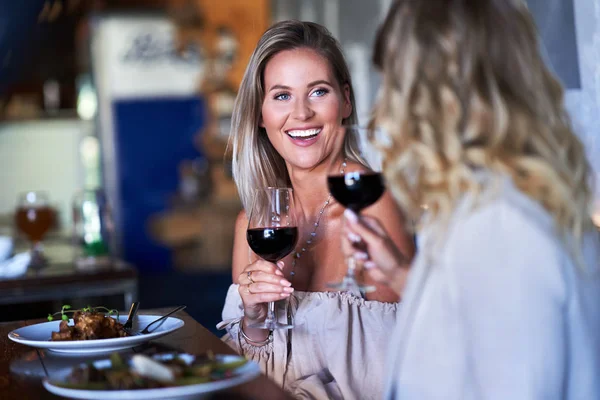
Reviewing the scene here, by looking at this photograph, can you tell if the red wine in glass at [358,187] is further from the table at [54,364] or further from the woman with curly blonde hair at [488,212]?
the table at [54,364]

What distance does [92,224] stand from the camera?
3.19 metres

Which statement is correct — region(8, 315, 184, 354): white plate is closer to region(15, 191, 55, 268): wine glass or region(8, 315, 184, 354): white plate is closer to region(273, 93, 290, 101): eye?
region(273, 93, 290, 101): eye

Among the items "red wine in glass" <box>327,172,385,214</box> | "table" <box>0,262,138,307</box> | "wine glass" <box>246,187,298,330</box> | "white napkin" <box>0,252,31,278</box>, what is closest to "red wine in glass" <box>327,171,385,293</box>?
"red wine in glass" <box>327,172,385,214</box>

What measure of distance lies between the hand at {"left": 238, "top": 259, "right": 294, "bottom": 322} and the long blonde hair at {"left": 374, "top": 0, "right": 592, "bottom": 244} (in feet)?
1.91

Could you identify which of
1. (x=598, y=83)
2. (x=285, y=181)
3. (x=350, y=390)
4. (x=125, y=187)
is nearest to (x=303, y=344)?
(x=350, y=390)

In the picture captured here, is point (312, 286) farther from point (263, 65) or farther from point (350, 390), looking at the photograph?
point (263, 65)

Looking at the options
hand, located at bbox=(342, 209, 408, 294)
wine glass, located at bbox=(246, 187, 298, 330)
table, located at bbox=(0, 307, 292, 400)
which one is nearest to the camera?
table, located at bbox=(0, 307, 292, 400)

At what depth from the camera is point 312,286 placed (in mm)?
2133

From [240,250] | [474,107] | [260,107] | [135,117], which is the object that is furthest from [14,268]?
[135,117]

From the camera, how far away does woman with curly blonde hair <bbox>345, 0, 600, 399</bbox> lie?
1.13 meters

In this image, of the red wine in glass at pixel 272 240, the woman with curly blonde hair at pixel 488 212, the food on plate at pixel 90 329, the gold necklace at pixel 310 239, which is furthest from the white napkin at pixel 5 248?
the woman with curly blonde hair at pixel 488 212

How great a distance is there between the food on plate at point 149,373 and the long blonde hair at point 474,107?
435 millimetres

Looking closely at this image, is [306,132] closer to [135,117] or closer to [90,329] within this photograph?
[90,329]

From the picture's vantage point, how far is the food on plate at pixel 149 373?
1.11m
